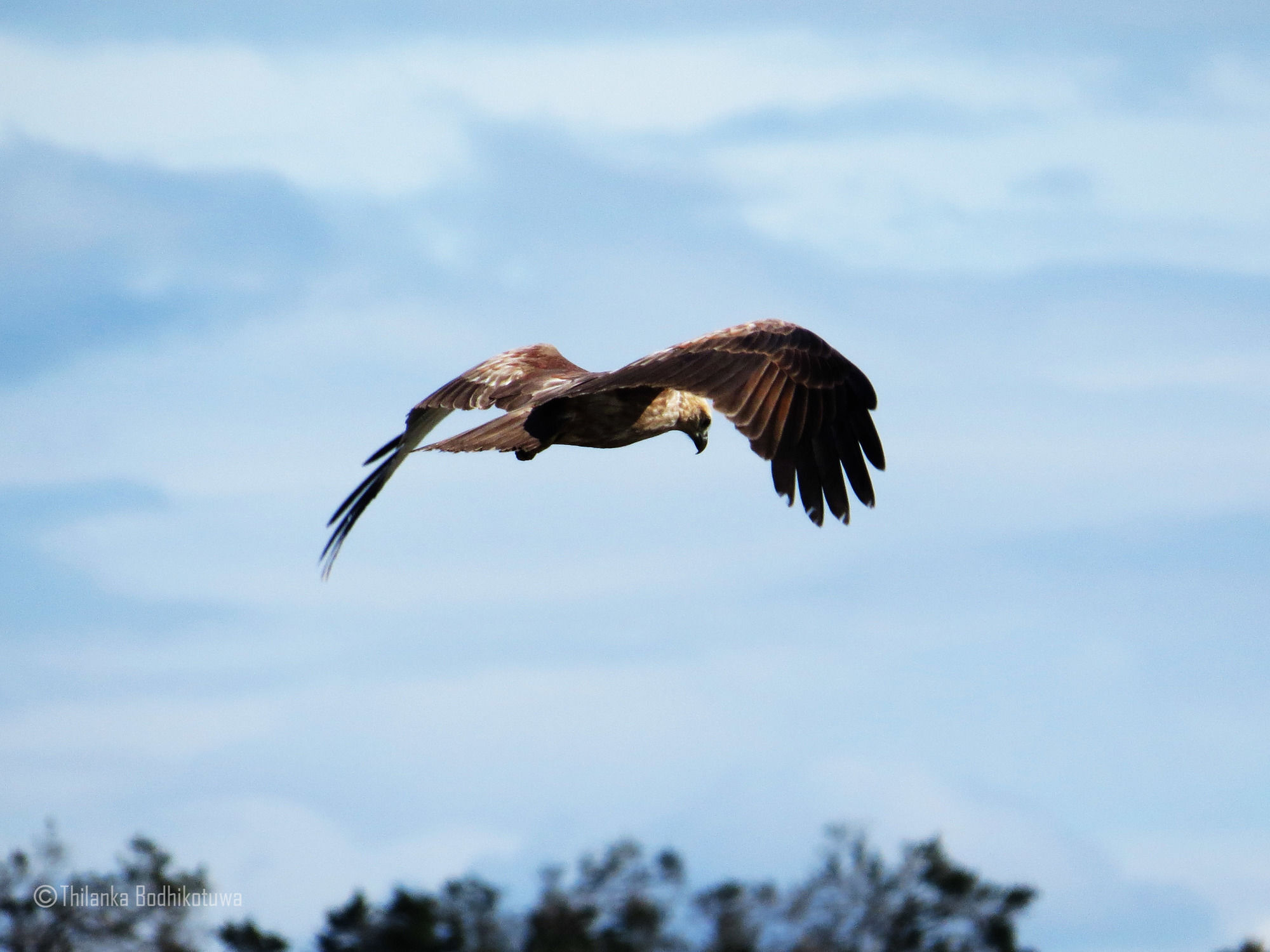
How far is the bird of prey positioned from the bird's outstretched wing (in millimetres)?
312

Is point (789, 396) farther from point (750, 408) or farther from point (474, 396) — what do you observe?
point (474, 396)

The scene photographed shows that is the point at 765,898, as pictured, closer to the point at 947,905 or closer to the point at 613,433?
the point at 947,905

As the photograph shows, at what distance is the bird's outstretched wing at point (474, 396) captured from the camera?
15.0m

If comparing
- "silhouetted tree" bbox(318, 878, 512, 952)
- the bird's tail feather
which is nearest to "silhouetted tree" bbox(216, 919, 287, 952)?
"silhouetted tree" bbox(318, 878, 512, 952)

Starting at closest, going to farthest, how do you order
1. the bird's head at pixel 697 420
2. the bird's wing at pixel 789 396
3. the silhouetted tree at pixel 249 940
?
the bird's wing at pixel 789 396
the bird's head at pixel 697 420
the silhouetted tree at pixel 249 940

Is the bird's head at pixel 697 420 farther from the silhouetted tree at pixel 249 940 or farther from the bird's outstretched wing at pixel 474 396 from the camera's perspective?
the silhouetted tree at pixel 249 940

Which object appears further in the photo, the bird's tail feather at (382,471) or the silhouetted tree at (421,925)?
the silhouetted tree at (421,925)

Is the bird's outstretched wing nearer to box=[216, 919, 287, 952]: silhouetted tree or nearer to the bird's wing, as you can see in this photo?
the bird's wing

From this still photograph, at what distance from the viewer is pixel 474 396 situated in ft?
49.5

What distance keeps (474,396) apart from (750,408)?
10.9 feet

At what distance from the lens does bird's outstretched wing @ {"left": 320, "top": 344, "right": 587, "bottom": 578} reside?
14969 millimetres

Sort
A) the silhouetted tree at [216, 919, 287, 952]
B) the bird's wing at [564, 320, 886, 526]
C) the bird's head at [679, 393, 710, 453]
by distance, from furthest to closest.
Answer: the silhouetted tree at [216, 919, 287, 952] < the bird's head at [679, 393, 710, 453] < the bird's wing at [564, 320, 886, 526]

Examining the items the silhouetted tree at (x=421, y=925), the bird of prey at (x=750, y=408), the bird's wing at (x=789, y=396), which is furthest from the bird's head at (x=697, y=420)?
the silhouetted tree at (x=421, y=925)

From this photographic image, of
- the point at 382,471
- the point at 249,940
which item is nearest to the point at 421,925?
the point at 249,940
